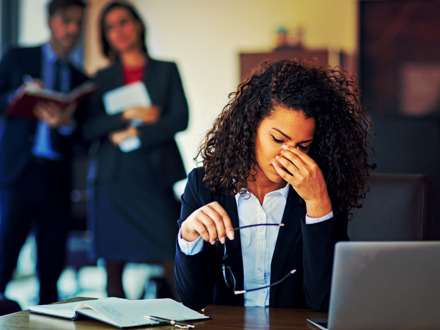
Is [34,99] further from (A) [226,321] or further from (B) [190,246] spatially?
(A) [226,321]

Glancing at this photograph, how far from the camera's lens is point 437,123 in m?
2.64

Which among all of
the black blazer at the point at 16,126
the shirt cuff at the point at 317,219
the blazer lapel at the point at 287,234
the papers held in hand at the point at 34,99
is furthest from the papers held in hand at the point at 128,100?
the shirt cuff at the point at 317,219

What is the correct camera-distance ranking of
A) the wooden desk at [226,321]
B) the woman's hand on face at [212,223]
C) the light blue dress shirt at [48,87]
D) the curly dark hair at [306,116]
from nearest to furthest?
the wooden desk at [226,321], the woman's hand on face at [212,223], the curly dark hair at [306,116], the light blue dress shirt at [48,87]

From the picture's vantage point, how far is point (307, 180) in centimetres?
147

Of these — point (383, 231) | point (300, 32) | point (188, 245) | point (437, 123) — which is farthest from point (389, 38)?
point (188, 245)

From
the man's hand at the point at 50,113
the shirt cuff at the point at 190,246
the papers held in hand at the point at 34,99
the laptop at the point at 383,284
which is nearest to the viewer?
the laptop at the point at 383,284

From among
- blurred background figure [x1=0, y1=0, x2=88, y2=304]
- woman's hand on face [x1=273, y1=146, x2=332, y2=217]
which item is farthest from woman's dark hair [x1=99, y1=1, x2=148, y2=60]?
woman's hand on face [x1=273, y1=146, x2=332, y2=217]

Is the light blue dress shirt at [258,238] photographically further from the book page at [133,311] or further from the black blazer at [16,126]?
the black blazer at [16,126]

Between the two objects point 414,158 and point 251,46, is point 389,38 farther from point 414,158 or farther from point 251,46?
point 414,158

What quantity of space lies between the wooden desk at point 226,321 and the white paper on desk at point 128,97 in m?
1.87

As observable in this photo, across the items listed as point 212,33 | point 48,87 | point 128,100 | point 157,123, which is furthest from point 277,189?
point 212,33

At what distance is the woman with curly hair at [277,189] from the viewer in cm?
148

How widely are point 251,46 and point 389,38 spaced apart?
1243 mm

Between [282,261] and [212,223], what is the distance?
30 cm
